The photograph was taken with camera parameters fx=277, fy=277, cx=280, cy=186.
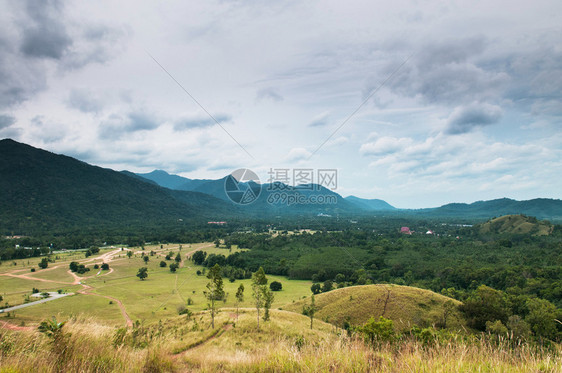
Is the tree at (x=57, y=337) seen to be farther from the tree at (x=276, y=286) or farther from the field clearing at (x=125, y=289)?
the tree at (x=276, y=286)

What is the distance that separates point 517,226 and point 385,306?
16113 cm

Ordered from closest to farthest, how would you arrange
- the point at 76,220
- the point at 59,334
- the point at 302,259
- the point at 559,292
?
the point at 59,334 < the point at 559,292 < the point at 302,259 < the point at 76,220

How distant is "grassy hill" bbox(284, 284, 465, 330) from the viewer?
149 feet

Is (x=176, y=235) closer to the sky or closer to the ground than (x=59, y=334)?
closer to the ground

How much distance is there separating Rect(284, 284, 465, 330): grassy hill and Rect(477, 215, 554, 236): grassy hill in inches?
5529

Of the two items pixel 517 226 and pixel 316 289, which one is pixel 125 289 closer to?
pixel 316 289

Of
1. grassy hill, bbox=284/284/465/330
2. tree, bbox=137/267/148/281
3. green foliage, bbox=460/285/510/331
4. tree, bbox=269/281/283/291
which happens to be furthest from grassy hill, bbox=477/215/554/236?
tree, bbox=137/267/148/281

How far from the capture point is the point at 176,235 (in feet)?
500

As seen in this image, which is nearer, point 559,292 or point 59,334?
point 59,334

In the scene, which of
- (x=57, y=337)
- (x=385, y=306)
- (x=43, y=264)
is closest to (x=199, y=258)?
(x=43, y=264)

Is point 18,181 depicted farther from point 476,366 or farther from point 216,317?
point 476,366

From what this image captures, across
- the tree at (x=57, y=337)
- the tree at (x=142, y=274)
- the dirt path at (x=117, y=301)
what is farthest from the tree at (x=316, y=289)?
the tree at (x=57, y=337)

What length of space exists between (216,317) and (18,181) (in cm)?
23828

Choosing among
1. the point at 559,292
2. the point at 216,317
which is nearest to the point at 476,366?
the point at 216,317
